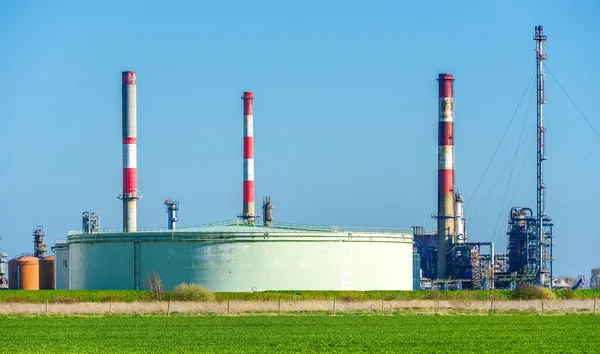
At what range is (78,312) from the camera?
41.7 meters

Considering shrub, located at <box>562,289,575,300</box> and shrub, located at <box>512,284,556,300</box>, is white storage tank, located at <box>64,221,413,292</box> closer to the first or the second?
shrub, located at <box>512,284,556,300</box>

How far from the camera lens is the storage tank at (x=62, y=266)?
203 ft

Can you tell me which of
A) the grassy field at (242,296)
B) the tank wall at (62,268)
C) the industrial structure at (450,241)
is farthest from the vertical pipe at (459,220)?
the tank wall at (62,268)

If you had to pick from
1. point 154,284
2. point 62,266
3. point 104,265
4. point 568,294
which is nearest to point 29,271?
point 62,266

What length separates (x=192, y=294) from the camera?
158 feet

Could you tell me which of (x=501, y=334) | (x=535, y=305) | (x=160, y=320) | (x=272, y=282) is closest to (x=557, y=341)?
(x=501, y=334)

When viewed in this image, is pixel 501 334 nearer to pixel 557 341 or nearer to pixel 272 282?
pixel 557 341

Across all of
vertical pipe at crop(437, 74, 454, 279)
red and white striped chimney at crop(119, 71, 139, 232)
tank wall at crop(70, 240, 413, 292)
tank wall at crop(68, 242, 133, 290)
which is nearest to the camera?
tank wall at crop(70, 240, 413, 292)

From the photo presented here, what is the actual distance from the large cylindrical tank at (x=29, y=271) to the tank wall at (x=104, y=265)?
17407 mm

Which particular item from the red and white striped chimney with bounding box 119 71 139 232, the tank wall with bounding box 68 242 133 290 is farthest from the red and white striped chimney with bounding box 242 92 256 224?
the tank wall with bounding box 68 242 133 290

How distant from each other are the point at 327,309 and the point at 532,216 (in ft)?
94.8

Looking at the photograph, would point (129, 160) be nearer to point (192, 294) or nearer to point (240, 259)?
point (240, 259)

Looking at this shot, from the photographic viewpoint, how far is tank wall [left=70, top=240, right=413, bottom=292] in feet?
174

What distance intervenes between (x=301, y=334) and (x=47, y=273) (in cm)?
4497
